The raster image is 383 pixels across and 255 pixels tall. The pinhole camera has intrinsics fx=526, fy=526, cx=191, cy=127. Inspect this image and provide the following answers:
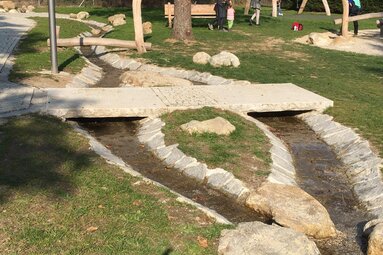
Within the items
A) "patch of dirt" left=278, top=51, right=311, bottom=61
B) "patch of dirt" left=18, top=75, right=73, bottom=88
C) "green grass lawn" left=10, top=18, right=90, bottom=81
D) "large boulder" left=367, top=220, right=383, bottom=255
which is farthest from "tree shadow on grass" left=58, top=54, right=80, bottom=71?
"large boulder" left=367, top=220, right=383, bottom=255

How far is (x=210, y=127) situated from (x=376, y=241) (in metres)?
3.95

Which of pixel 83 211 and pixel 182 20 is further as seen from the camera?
pixel 182 20

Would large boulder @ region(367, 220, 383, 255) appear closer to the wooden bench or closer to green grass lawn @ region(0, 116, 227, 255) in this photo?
green grass lawn @ region(0, 116, 227, 255)

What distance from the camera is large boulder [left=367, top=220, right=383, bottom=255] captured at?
5.23m

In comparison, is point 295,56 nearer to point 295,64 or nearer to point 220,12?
point 295,64

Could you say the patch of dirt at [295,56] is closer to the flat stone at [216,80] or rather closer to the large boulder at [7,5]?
the flat stone at [216,80]

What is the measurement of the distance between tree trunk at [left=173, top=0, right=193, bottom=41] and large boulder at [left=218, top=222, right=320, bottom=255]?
572 inches

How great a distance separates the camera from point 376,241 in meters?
5.26

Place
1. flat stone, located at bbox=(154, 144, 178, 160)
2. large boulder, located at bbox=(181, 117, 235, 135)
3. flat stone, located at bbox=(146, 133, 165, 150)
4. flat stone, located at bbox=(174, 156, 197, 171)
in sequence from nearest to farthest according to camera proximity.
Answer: flat stone, located at bbox=(174, 156, 197, 171) → flat stone, located at bbox=(154, 144, 178, 160) → flat stone, located at bbox=(146, 133, 165, 150) → large boulder, located at bbox=(181, 117, 235, 135)

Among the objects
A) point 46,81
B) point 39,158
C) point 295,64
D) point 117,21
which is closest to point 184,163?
point 39,158

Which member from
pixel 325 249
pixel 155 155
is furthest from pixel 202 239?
pixel 155 155

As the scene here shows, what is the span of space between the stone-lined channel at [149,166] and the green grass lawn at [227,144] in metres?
0.47

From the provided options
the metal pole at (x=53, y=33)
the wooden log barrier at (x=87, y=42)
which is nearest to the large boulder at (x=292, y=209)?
the metal pole at (x=53, y=33)

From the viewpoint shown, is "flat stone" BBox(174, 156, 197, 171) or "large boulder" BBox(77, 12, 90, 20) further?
"large boulder" BBox(77, 12, 90, 20)
